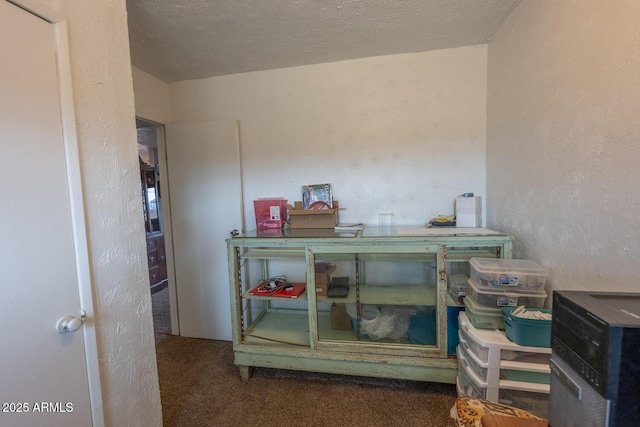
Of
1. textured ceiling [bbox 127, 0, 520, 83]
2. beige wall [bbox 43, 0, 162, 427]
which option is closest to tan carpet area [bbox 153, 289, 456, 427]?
beige wall [bbox 43, 0, 162, 427]

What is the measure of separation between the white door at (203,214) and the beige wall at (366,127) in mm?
134

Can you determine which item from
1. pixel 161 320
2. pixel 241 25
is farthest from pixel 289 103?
pixel 161 320

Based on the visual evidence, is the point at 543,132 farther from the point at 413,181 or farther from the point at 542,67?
the point at 413,181

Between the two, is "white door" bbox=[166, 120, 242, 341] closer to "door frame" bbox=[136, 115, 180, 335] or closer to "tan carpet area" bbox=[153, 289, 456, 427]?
"door frame" bbox=[136, 115, 180, 335]

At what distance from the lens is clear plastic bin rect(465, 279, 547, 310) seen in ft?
4.15

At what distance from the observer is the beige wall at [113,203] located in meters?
1.01

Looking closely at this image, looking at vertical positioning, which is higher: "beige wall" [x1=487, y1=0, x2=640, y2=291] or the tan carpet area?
"beige wall" [x1=487, y1=0, x2=640, y2=291]

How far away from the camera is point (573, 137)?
1122mm

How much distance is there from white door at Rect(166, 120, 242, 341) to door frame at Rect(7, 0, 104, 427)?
4.35ft

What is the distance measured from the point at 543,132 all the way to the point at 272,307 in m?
2.24

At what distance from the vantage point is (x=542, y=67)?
1292mm

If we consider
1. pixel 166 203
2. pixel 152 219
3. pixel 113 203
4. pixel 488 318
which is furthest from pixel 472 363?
pixel 152 219

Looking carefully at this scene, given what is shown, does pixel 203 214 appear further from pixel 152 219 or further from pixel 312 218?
pixel 152 219

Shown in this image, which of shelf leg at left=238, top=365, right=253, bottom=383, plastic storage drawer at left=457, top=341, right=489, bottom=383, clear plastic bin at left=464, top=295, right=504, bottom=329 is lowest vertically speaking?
shelf leg at left=238, top=365, right=253, bottom=383
